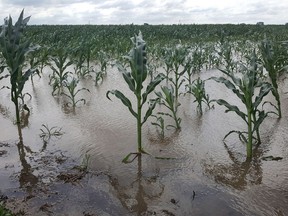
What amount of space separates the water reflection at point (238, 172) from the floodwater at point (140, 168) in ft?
0.04

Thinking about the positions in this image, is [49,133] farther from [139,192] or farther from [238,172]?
[238,172]

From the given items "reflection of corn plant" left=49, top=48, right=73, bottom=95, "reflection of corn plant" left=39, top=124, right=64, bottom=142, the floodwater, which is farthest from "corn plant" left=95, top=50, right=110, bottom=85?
"reflection of corn plant" left=39, top=124, right=64, bottom=142

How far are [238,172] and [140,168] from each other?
49.5 inches

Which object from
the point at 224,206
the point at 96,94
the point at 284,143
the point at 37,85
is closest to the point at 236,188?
the point at 224,206

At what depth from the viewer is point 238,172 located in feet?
14.7

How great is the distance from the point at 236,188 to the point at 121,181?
136 cm

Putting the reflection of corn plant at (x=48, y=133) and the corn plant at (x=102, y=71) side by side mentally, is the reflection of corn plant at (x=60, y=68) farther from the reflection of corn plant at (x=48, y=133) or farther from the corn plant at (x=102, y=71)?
the reflection of corn plant at (x=48, y=133)

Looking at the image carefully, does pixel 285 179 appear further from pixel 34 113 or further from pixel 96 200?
pixel 34 113

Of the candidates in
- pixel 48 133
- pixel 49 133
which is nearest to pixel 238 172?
pixel 49 133

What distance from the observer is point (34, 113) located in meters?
7.51

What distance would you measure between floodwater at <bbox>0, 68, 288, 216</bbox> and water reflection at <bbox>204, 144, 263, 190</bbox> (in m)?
0.01

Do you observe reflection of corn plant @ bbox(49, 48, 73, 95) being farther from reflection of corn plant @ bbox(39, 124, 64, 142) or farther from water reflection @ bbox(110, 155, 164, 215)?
water reflection @ bbox(110, 155, 164, 215)

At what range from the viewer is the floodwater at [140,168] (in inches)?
147

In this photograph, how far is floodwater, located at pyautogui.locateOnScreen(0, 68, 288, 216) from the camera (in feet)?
12.3
